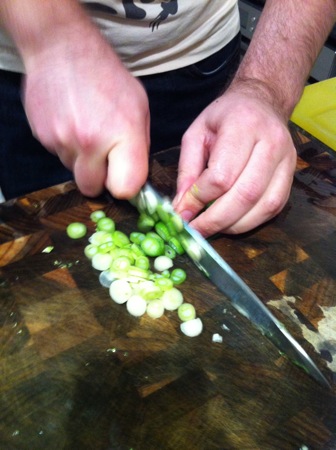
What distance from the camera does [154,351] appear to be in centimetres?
103

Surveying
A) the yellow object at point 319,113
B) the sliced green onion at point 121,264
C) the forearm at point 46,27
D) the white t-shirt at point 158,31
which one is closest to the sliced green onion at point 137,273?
the sliced green onion at point 121,264

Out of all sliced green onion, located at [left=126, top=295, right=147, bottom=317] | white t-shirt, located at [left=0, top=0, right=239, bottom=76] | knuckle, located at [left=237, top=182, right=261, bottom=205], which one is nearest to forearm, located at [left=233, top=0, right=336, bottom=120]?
white t-shirt, located at [left=0, top=0, right=239, bottom=76]

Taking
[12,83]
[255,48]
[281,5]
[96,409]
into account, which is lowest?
[96,409]

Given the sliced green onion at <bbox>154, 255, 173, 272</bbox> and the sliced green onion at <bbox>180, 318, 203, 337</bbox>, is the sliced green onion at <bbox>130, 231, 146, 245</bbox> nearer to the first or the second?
the sliced green onion at <bbox>154, 255, 173, 272</bbox>

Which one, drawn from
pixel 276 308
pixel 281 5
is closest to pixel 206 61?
pixel 281 5

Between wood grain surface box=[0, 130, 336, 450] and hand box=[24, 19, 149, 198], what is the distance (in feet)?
0.97

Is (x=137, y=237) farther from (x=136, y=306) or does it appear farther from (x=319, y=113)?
(x=319, y=113)

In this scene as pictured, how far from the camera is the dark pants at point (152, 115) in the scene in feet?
4.69

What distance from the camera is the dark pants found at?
1.43 meters

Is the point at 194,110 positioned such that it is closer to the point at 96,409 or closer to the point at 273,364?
the point at 273,364

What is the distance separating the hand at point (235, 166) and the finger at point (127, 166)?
0.18m

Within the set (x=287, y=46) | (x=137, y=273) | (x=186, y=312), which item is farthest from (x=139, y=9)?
(x=186, y=312)

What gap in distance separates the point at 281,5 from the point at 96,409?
128 cm

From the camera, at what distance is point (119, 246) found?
3.96 ft
